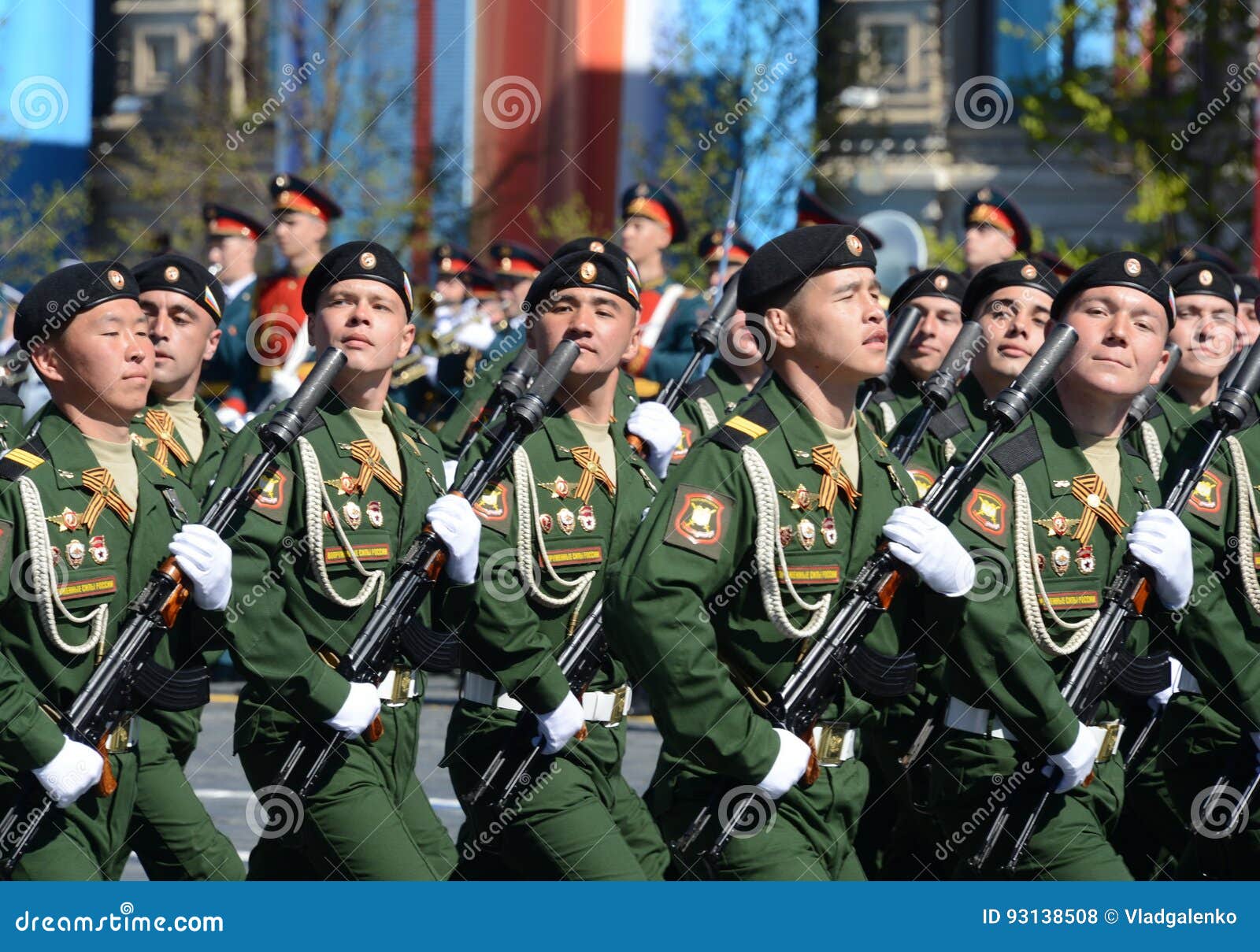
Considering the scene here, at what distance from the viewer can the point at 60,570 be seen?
539 centimetres

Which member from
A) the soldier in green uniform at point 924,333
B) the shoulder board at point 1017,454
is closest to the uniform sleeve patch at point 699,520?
the shoulder board at point 1017,454

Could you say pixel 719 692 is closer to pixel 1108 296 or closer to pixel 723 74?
pixel 1108 296

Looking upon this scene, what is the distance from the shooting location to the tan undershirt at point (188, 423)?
788 centimetres

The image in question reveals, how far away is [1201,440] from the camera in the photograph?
5973 millimetres

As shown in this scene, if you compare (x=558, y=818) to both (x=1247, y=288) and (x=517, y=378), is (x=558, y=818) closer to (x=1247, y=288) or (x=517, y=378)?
(x=517, y=378)

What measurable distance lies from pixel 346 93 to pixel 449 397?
1472 centimetres

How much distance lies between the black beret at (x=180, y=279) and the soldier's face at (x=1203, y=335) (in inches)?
134

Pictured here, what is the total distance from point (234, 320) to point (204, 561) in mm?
5973

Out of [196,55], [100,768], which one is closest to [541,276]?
[100,768]

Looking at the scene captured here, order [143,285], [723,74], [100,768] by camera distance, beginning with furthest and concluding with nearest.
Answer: [723,74]
[143,285]
[100,768]

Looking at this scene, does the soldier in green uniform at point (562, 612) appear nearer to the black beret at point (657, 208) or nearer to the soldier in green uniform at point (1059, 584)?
the soldier in green uniform at point (1059, 584)

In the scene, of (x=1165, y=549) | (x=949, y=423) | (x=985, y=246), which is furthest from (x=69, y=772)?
(x=985, y=246)

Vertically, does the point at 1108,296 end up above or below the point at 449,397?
above

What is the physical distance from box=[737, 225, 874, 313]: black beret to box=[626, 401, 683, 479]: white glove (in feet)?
8.21
